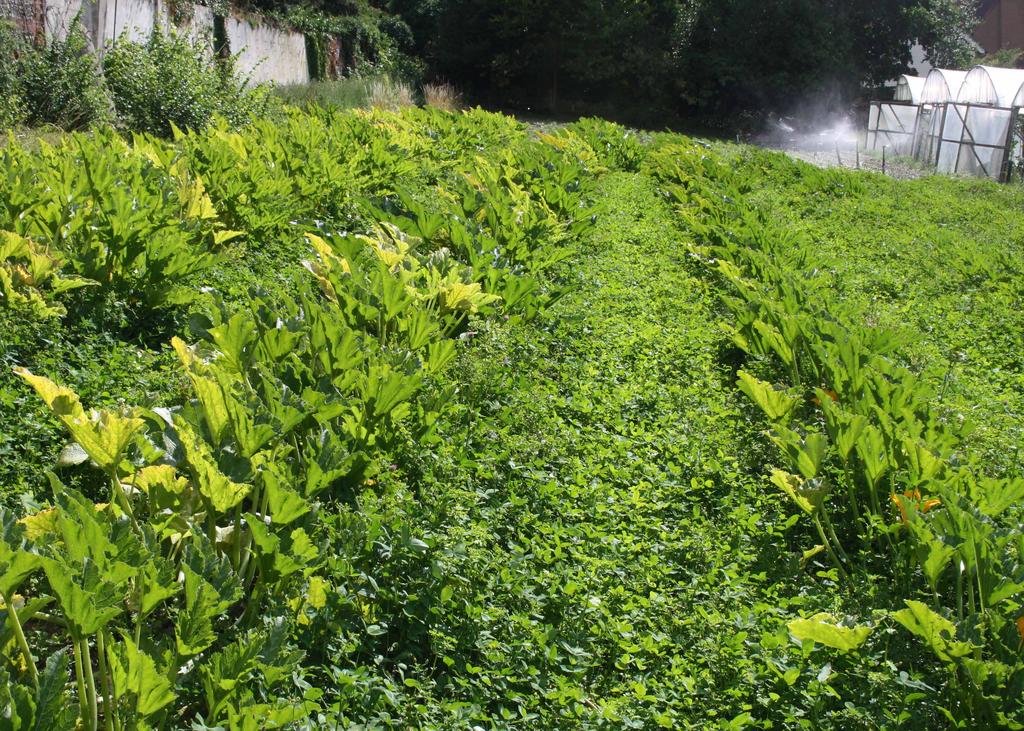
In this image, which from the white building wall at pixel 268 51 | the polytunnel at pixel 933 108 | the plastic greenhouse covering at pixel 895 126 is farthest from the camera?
the plastic greenhouse covering at pixel 895 126

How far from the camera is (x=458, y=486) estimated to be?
12.6 feet

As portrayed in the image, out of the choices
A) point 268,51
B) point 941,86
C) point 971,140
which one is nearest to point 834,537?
point 971,140

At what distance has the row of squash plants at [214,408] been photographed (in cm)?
229

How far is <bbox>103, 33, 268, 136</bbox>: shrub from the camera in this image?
12.7 meters

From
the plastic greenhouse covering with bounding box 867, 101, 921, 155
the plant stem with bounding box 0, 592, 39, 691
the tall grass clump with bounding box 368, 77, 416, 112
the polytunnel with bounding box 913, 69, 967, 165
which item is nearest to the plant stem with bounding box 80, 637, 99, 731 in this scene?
the plant stem with bounding box 0, 592, 39, 691

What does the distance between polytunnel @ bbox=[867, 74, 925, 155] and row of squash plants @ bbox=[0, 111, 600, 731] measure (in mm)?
23206

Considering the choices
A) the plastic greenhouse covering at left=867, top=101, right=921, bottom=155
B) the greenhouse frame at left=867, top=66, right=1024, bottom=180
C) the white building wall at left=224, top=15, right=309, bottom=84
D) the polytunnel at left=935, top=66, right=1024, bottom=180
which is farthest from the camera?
the plastic greenhouse covering at left=867, top=101, right=921, bottom=155

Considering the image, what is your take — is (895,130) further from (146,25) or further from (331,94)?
(146,25)

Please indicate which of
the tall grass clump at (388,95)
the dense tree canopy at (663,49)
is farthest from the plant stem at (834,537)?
the dense tree canopy at (663,49)

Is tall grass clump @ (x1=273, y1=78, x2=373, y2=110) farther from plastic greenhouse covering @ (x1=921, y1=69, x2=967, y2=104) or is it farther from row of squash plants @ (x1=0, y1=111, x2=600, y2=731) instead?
plastic greenhouse covering @ (x1=921, y1=69, x2=967, y2=104)

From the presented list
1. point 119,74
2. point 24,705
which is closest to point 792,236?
point 24,705

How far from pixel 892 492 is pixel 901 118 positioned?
90.9ft

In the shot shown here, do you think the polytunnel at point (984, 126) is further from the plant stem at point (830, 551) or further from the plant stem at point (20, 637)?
the plant stem at point (20, 637)

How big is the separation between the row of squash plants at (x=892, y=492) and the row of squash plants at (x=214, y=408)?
1.52 meters
